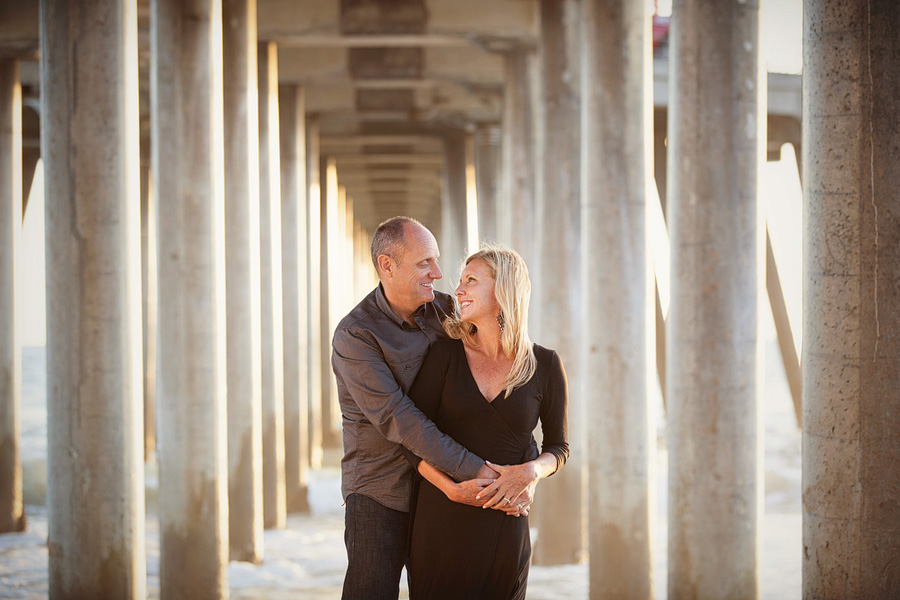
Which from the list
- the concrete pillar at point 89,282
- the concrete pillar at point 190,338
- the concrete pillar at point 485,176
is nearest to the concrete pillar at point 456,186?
the concrete pillar at point 485,176

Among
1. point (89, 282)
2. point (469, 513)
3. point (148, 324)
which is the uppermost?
point (89, 282)

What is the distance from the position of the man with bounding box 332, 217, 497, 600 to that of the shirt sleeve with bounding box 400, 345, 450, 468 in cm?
7

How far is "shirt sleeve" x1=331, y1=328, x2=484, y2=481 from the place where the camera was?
12.0 ft

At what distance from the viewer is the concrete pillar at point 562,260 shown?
11.8m

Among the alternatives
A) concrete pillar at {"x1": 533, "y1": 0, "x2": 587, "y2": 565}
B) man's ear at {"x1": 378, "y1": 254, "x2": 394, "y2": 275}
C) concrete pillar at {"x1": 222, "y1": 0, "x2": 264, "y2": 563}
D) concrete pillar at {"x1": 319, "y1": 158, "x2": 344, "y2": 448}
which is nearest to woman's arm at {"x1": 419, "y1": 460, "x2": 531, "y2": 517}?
man's ear at {"x1": 378, "y1": 254, "x2": 394, "y2": 275}

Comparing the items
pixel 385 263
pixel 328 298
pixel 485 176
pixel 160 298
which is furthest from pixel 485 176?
pixel 385 263

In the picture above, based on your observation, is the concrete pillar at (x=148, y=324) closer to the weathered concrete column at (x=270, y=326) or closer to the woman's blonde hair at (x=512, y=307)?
the weathered concrete column at (x=270, y=326)

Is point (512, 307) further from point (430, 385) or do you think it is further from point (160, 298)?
point (160, 298)

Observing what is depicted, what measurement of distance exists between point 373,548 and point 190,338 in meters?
5.61

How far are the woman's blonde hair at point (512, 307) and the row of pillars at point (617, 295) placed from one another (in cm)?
145

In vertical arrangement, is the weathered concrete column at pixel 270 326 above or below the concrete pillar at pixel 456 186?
below

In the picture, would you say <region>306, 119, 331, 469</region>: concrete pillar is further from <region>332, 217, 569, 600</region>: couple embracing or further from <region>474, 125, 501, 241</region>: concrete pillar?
<region>332, 217, 569, 600</region>: couple embracing

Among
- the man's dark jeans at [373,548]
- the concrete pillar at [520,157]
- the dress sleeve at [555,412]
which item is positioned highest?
the concrete pillar at [520,157]

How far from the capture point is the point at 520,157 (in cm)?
1528
